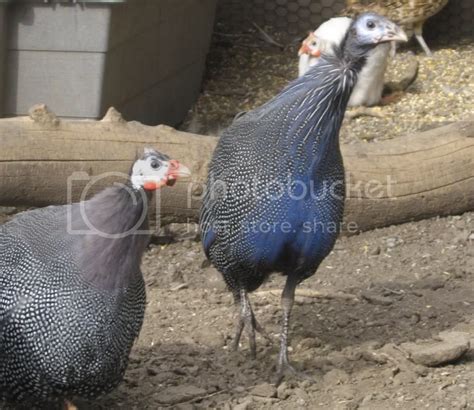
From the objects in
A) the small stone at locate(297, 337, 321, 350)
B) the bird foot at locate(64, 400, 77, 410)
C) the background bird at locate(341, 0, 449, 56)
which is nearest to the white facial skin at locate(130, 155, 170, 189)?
the bird foot at locate(64, 400, 77, 410)

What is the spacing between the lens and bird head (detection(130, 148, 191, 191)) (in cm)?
300

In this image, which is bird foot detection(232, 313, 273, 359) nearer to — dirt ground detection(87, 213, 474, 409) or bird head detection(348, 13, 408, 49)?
dirt ground detection(87, 213, 474, 409)

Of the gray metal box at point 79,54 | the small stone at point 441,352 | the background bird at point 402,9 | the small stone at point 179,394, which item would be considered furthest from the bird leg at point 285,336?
the background bird at point 402,9

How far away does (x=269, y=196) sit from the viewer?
3.38 m

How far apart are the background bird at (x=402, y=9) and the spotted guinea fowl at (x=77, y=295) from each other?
3869 millimetres

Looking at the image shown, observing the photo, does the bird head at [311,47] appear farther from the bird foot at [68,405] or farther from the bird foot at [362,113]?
the bird foot at [68,405]

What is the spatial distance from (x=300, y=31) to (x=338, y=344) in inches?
156

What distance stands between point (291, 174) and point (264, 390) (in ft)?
2.48

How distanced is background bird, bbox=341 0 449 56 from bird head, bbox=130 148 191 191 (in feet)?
12.5

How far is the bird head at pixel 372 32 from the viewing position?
3.48m

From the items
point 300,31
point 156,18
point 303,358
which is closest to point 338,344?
point 303,358

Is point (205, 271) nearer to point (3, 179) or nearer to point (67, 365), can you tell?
point (3, 179)

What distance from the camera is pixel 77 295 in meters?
2.95

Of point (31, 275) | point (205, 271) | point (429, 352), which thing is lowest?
point (205, 271)
